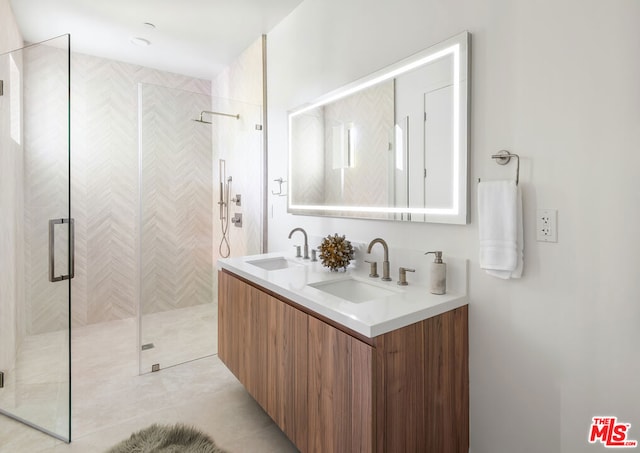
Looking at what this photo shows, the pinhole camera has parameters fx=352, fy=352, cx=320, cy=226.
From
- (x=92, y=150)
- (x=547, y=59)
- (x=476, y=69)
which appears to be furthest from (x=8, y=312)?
(x=547, y=59)

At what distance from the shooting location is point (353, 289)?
181 cm

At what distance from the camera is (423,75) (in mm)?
1627

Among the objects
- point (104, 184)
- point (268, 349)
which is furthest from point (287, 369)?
point (104, 184)

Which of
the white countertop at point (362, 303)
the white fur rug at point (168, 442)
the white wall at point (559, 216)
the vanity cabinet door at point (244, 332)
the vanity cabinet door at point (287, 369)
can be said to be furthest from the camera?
the vanity cabinet door at point (244, 332)

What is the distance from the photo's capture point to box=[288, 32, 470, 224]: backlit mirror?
1504 mm

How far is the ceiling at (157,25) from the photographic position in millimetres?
2545

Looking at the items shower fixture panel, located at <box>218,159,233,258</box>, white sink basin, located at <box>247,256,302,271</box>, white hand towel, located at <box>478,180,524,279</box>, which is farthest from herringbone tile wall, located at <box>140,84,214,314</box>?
white hand towel, located at <box>478,180,524,279</box>

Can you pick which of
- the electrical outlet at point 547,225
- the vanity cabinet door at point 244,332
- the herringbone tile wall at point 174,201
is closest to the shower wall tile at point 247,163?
the herringbone tile wall at point 174,201

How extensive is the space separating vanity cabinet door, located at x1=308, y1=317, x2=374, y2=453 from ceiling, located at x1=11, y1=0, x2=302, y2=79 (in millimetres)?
2372

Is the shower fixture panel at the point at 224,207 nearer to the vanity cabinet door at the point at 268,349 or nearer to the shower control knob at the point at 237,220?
the shower control knob at the point at 237,220

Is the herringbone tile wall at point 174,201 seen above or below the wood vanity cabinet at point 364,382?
above

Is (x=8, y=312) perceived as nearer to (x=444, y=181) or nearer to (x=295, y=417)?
(x=295, y=417)

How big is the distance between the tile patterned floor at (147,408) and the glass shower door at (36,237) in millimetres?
120

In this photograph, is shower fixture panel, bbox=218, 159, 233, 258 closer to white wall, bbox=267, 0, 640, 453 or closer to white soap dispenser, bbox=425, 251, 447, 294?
white wall, bbox=267, 0, 640, 453
